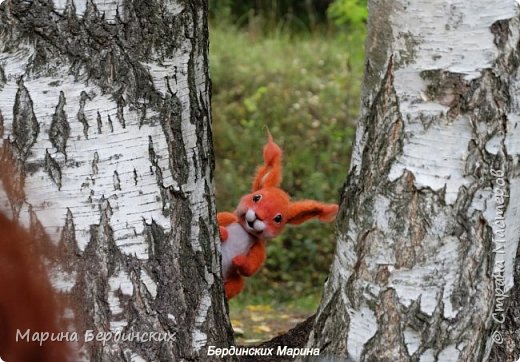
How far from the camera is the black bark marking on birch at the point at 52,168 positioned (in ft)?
6.03

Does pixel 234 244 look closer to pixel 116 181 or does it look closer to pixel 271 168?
pixel 271 168

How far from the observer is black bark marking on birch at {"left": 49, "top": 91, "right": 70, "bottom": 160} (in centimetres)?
183

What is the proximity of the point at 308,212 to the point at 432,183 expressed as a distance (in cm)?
91

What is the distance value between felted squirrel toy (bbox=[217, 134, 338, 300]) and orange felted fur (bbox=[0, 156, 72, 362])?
76 cm

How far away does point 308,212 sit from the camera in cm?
259

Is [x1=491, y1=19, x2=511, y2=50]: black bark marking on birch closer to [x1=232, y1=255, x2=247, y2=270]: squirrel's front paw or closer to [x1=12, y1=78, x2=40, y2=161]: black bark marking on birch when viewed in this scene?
[x1=12, y1=78, x2=40, y2=161]: black bark marking on birch

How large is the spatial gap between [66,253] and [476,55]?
0.99 metres

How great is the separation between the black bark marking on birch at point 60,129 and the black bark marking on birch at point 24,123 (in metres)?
0.04

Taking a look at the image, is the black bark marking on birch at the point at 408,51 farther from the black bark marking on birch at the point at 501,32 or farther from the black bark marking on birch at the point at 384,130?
the black bark marking on birch at the point at 501,32

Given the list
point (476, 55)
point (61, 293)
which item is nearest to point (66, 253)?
point (61, 293)

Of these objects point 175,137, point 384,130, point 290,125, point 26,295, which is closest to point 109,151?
point 175,137

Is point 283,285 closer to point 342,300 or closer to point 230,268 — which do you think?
point 230,268

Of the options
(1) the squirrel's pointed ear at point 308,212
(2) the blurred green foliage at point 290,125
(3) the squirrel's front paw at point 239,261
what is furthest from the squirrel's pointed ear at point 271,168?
(2) the blurred green foliage at point 290,125

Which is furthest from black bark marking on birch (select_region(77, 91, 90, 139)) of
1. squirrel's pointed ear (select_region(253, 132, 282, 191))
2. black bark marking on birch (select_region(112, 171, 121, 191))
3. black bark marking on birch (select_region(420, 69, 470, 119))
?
squirrel's pointed ear (select_region(253, 132, 282, 191))
